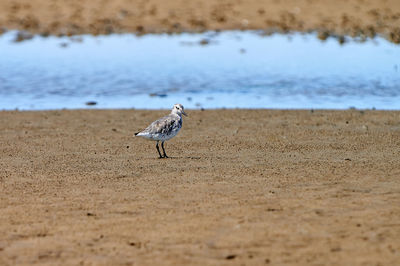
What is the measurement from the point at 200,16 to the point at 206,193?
22.4 metres

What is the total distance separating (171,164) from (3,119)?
5.42 meters

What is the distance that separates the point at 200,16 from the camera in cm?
3173

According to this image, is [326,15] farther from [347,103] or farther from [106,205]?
[106,205]

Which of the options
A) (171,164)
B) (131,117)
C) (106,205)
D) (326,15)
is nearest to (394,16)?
(326,15)

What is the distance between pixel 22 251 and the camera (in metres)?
7.89

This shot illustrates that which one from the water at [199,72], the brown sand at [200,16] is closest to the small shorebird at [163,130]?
the water at [199,72]

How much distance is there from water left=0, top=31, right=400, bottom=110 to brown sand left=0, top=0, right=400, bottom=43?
1.44 meters

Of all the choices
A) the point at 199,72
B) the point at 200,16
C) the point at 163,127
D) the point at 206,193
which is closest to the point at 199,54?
the point at 199,72

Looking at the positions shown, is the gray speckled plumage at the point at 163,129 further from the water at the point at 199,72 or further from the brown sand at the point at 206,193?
the water at the point at 199,72

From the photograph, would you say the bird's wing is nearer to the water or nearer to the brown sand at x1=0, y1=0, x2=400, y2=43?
the water

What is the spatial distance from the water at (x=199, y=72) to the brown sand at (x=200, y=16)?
4.73 ft

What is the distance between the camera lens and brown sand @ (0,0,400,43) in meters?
30.0

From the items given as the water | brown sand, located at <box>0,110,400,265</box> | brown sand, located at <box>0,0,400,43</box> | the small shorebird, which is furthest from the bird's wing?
brown sand, located at <box>0,0,400,43</box>

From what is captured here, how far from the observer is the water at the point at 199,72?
60.9ft
